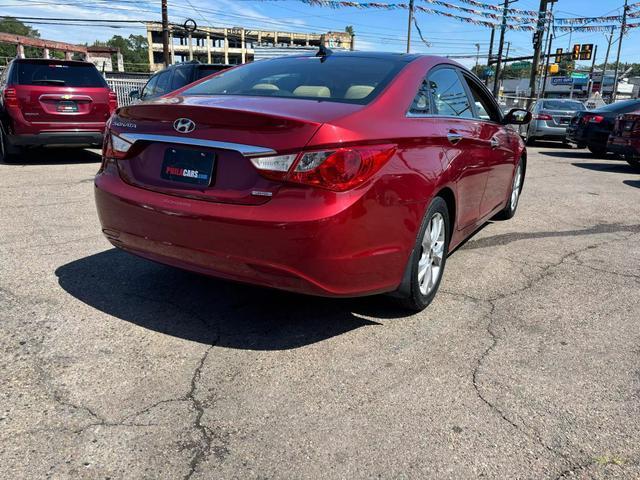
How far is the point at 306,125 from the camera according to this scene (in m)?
2.52

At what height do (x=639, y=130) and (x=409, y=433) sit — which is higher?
(x=639, y=130)

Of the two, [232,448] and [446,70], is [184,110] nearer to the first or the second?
[232,448]

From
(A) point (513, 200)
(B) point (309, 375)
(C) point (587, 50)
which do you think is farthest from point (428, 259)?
(C) point (587, 50)

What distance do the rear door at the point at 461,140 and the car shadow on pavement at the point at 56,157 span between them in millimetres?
7614

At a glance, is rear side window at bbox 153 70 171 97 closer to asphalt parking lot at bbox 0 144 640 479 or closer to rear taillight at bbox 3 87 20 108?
rear taillight at bbox 3 87 20 108

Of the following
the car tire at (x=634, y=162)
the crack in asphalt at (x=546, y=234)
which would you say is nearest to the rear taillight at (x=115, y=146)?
the crack in asphalt at (x=546, y=234)

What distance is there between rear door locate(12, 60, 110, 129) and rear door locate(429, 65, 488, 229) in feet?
22.6

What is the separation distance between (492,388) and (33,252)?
3668mm

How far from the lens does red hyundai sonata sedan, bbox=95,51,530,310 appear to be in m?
2.52

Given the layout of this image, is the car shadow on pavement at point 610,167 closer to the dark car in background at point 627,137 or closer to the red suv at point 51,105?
the dark car in background at point 627,137

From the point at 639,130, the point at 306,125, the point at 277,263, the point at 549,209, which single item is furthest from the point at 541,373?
the point at 639,130

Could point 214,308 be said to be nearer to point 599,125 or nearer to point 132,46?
point 599,125

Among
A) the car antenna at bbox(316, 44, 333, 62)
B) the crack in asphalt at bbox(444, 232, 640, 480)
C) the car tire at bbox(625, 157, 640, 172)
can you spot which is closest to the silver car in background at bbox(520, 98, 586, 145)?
the car tire at bbox(625, 157, 640, 172)

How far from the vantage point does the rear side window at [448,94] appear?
3.58 meters
